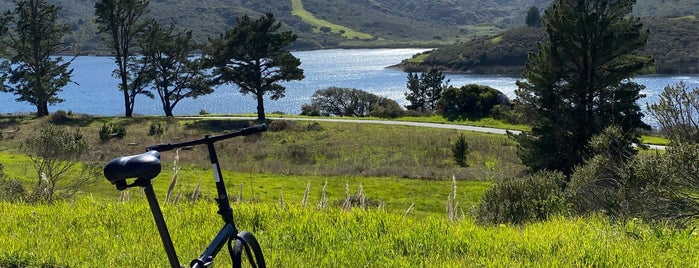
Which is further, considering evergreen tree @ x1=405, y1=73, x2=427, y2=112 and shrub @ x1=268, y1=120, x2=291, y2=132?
evergreen tree @ x1=405, y1=73, x2=427, y2=112

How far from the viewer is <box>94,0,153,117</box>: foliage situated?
163 ft

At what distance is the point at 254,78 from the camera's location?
4841cm

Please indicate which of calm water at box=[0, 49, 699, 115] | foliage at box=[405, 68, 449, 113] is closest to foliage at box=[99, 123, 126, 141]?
calm water at box=[0, 49, 699, 115]

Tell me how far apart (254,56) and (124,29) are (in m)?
14.2

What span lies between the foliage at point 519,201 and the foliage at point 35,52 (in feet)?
155

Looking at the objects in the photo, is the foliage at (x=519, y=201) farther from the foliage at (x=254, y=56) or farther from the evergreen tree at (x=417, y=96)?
the evergreen tree at (x=417, y=96)

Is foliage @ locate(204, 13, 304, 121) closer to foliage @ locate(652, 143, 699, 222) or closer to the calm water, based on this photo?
the calm water

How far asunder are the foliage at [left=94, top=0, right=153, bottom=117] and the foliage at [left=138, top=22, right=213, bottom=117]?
2.97 feet

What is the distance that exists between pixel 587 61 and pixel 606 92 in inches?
65.4

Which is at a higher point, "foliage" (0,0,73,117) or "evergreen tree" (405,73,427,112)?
"foliage" (0,0,73,117)

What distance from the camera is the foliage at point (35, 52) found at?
4716 cm

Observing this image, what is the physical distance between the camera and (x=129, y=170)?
2283mm

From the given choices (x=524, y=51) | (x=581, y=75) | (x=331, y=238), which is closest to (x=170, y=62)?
(x=581, y=75)

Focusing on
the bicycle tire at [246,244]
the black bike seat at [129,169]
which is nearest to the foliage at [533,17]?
the bicycle tire at [246,244]
